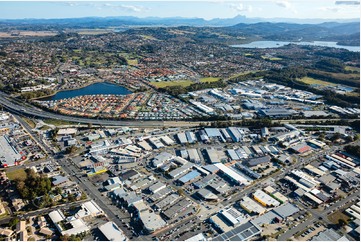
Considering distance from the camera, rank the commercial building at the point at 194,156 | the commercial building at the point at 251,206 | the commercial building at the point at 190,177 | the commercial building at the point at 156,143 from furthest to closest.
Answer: the commercial building at the point at 156,143 < the commercial building at the point at 194,156 < the commercial building at the point at 190,177 < the commercial building at the point at 251,206

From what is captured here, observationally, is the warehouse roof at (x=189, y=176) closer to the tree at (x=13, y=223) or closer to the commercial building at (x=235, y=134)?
the commercial building at (x=235, y=134)

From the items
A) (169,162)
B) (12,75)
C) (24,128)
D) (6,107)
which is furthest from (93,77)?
(169,162)

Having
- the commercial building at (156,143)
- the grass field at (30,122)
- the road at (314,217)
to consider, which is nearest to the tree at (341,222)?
the road at (314,217)

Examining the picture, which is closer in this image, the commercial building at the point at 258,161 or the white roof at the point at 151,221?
the white roof at the point at 151,221

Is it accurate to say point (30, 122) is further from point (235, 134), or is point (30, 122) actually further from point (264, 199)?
point (264, 199)

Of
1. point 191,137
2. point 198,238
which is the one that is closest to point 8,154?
point 191,137

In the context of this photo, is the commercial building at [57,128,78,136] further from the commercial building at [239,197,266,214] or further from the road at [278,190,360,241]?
the road at [278,190,360,241]

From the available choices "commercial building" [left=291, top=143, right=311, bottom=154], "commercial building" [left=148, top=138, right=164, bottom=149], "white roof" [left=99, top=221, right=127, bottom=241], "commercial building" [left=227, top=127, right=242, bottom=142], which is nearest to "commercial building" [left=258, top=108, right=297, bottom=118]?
"commercial building" [left=227, top=127, right=242, bottom=142]
